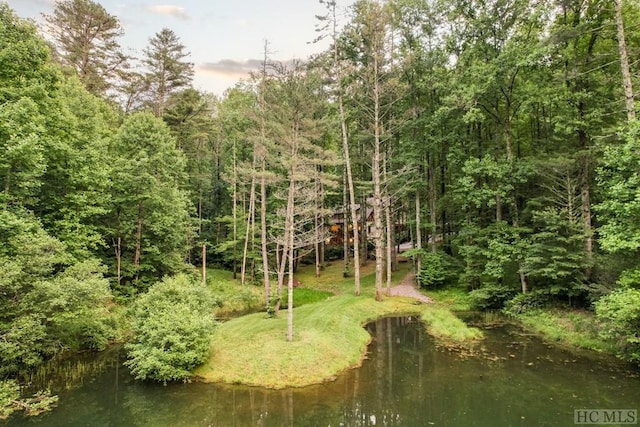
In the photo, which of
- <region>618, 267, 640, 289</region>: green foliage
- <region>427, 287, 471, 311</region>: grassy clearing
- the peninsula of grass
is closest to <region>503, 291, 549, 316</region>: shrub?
<region>427, 287, 471, 311</region>: grassy clearing

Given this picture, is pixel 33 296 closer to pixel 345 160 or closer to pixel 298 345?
pixel 298 345

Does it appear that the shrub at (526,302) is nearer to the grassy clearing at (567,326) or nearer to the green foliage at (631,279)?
A: the grassy clearing at (567,326)

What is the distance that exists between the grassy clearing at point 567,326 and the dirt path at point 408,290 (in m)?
6.18

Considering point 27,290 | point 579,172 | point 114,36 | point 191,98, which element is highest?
point 114,36

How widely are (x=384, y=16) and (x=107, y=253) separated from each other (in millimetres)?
22609

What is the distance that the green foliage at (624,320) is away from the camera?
10.2 m

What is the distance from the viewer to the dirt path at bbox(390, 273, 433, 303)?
907 inches

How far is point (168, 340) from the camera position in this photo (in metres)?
11.4

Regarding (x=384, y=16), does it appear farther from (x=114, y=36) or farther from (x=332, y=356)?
(x=114, y=36)

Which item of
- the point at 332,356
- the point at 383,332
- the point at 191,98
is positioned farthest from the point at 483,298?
the point at 191,98

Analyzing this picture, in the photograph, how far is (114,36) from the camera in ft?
94.4

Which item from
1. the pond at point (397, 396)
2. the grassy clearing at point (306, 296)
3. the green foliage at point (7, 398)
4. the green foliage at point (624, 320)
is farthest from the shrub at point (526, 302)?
the green foliage at point (7, 398)

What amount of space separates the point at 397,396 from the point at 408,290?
49.2 feet

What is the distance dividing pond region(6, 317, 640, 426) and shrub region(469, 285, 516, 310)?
6.37 m
